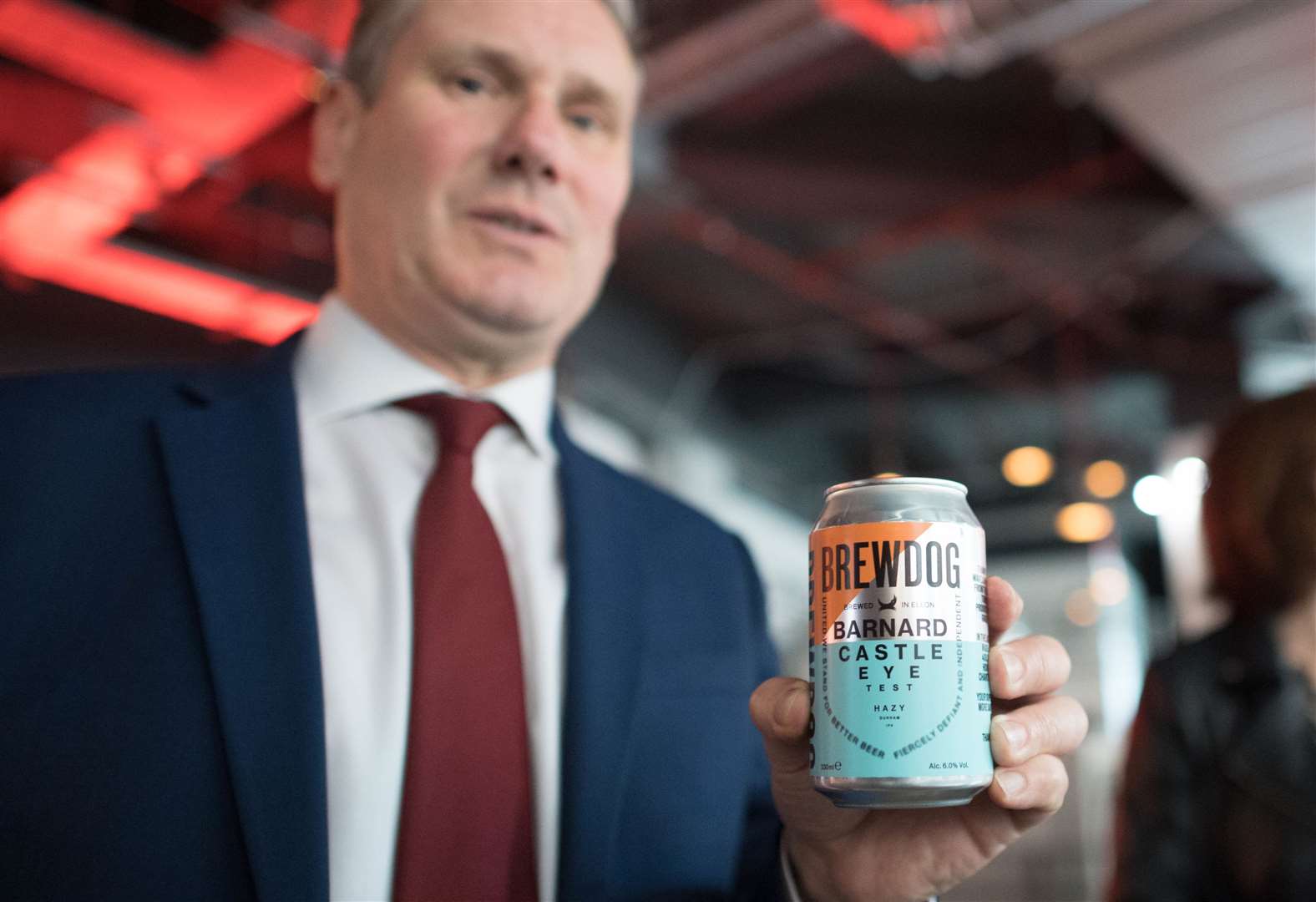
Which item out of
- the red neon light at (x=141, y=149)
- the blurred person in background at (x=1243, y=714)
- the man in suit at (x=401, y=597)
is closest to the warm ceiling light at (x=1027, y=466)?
the red neon light at (x=141, y=149)

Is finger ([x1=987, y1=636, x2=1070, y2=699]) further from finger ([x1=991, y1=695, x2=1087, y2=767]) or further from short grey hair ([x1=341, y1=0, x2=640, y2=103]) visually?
short grey hair ([x1=341, y1=0, x2=640, y2=103])

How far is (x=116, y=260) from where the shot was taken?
3.85 m

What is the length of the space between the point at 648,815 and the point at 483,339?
54 centimetres

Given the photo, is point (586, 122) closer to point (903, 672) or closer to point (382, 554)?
point (382, 554)

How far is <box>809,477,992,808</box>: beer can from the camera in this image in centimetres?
77

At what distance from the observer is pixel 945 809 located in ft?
2.95

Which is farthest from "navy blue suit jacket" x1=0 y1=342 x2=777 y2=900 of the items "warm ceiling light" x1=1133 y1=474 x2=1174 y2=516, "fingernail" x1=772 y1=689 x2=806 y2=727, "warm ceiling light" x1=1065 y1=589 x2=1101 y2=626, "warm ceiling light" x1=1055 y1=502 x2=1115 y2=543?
"warm ceiling light" x1=1065 y1=589 x2=1101 y2=626

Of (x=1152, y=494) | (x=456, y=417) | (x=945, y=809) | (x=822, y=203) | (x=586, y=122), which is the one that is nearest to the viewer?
(x=945, y=809)

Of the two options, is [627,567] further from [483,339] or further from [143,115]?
[143,115]

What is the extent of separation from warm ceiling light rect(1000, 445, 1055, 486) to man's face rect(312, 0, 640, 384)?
605cm

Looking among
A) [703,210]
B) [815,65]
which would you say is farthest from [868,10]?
[703,210]

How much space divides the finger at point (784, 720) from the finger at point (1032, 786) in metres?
0.14

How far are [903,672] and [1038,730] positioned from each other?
131mm

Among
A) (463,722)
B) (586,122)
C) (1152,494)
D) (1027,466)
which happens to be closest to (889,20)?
(586,122)
